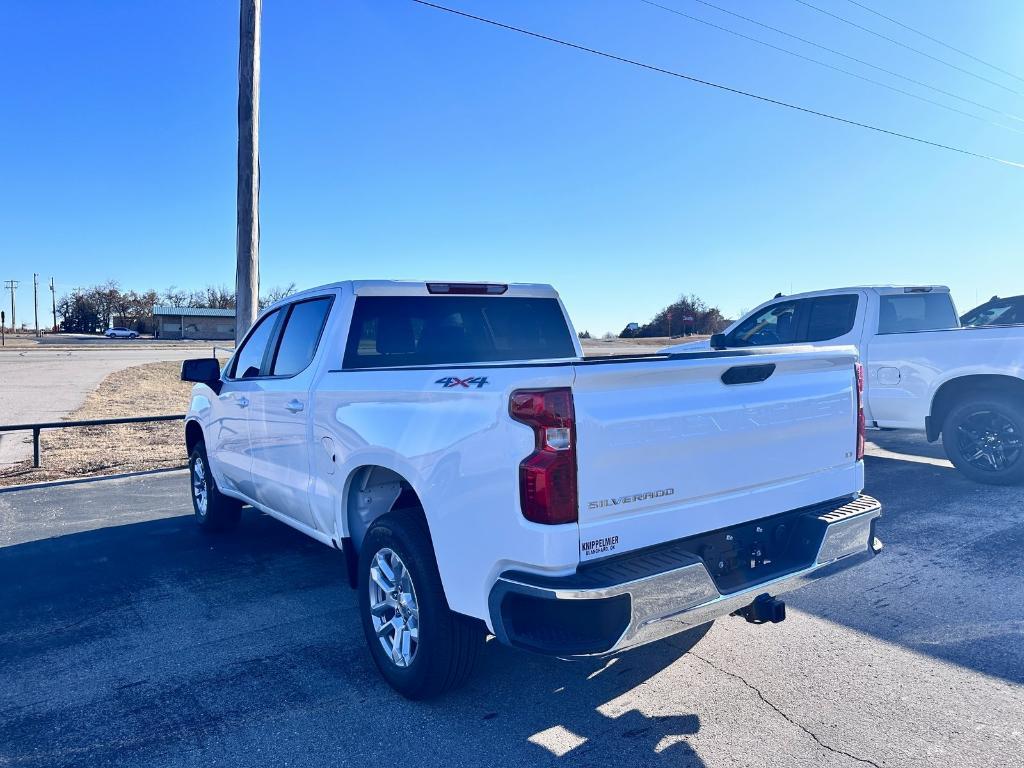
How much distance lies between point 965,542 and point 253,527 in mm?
5835

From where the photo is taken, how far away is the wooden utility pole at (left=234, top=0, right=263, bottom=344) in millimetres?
10227

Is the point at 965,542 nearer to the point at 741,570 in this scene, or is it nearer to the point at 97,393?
the point at 741,570

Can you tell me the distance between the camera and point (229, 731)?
322cm

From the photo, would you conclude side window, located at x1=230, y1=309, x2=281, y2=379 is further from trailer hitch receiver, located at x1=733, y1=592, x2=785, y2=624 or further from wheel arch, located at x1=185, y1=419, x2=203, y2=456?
trailer hitch receiver, located at x1=733, y1=592, x2=785, y2=624

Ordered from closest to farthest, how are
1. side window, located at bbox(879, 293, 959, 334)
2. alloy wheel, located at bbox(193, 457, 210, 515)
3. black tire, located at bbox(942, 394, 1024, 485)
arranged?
alloy wheel, located at bbox(193, 457, 210, 515), black tire, located at bbox(942, 394, 1024, 485), side window, located at bbox(879, 293, 959, 334)

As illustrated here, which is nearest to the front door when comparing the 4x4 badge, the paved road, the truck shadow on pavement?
the truck shadow on pavement

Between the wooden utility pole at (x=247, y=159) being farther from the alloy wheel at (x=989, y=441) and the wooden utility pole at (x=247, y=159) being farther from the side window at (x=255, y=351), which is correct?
the alloy wheel at (x=989, y=441)

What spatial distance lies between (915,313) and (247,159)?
8795 millimetres

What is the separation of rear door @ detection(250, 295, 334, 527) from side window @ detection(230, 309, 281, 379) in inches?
6.7

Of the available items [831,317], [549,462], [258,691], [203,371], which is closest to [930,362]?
[831,317]

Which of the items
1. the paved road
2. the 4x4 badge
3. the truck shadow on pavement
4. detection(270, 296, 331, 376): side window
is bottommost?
the truck shadow on pavement

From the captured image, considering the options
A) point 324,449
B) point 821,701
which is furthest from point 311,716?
point 821,701

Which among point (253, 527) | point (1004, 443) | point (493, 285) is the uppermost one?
point (493, 285)

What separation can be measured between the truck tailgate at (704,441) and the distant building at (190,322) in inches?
3751
